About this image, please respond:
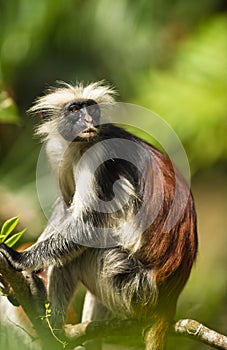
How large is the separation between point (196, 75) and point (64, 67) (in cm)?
209

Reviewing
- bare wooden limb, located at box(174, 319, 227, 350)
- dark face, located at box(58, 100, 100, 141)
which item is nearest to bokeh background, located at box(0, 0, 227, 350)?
dark face, located at box(58, 100, 100, 141)

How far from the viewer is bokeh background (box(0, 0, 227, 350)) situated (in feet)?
28.6

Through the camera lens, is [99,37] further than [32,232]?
Yes

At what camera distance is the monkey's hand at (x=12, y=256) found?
4.93 m

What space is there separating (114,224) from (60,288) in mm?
499

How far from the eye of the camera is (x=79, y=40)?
34.2 feet

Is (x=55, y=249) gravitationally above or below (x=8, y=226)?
below

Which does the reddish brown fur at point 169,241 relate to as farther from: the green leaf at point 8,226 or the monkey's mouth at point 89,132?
the green leaf at point 8,226

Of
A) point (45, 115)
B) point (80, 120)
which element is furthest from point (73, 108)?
point (45, 115)

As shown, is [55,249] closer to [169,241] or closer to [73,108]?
[169,241]

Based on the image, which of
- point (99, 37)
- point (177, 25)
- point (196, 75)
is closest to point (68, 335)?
point (196, 75)

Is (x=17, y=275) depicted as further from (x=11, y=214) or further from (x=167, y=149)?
(x=167, y=149)

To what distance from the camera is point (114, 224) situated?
529 cm

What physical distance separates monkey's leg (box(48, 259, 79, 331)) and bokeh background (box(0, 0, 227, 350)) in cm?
178
